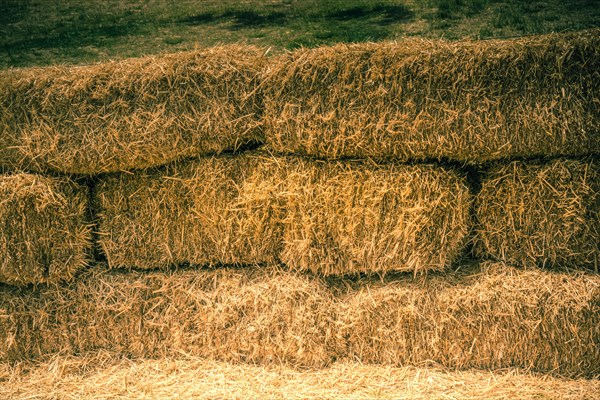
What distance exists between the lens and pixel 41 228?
3188mm

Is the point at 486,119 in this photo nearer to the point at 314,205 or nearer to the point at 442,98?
the point at 442,98

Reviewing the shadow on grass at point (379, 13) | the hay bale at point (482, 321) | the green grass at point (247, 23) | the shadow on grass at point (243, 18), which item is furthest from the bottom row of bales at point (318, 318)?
the shadow on grass at point (379, 13)

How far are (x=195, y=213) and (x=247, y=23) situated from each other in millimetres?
3749

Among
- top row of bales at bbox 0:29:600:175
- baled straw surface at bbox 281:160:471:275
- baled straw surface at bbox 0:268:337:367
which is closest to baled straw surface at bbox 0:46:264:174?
top row of bales at bbox 0:29:600:175

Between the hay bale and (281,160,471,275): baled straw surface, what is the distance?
183 millimetres

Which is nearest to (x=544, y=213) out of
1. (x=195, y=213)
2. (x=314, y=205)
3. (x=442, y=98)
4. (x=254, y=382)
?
(x=442, y=98)

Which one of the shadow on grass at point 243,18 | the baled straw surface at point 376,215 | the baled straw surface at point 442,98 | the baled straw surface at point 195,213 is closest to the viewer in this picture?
the baled straw surface at point 442,98

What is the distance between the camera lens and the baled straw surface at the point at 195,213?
3.21 metres

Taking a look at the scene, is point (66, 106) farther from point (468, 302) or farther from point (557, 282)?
point (557, 282)

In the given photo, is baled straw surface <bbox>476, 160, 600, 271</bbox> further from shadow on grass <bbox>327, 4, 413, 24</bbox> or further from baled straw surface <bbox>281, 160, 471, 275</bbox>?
shadow on grass <bbox>327, 4, 413, 24</bbox>

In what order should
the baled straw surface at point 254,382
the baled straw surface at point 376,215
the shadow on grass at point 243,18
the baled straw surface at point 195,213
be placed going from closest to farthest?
the baled straw surface at point 254,382
the baled straw surface at point 376,215
the baled straw surface at point 195,213
the shadow on grass at point 243,18

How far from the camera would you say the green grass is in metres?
5.76

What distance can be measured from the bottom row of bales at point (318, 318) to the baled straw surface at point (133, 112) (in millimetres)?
790

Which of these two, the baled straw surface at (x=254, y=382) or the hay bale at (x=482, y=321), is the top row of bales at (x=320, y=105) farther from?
the baled straw surface at (x=254, y=382)
